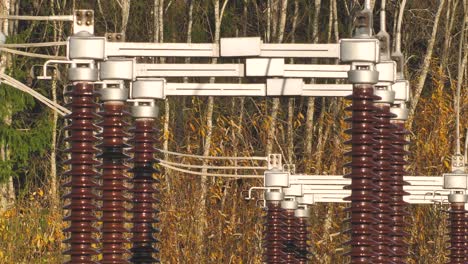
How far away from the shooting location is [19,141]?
113 ft

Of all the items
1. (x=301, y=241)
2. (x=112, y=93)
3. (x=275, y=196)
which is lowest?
(x=301, y=241)

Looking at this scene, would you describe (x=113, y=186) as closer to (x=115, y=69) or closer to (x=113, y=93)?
(x=113, y=93)

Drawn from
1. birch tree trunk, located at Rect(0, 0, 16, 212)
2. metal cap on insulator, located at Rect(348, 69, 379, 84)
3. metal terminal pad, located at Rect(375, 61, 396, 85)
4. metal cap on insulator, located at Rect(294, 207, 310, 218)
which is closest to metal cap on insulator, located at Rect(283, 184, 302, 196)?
metal cap on insulator, located at Rect(294, 207, 310, 218)

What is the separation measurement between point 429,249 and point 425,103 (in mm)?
3018

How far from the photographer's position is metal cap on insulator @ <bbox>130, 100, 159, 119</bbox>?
15.4 metres

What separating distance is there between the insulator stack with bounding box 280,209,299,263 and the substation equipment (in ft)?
15.6

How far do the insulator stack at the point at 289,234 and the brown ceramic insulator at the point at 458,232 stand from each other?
6.10 feet

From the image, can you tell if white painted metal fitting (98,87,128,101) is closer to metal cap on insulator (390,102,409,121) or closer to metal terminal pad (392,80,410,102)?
metal terminal pad (392,80,410,102)

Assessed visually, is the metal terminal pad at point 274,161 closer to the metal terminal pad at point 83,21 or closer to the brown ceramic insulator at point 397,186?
the brown ceramic insulator at point 397,186

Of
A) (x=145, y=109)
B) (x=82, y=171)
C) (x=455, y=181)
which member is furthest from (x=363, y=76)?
(x=455, y=181)

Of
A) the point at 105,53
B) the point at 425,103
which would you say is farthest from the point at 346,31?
the point at 105,53

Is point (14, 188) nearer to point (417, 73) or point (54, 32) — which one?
A: point (54, 32)

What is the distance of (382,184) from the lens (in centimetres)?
1408

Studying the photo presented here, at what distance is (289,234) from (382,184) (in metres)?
7.55
